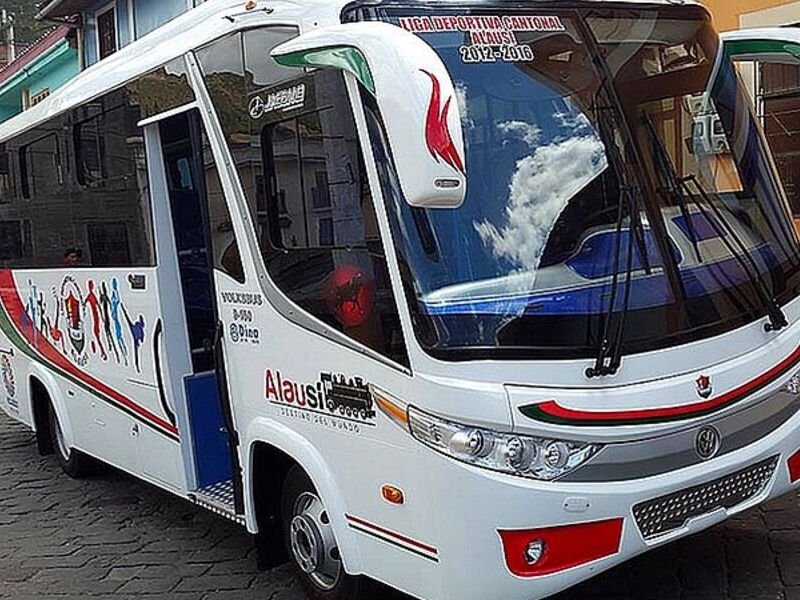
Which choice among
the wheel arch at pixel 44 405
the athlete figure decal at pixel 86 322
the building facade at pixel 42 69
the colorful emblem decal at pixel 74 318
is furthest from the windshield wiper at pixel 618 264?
the building facade at pixel 42 69

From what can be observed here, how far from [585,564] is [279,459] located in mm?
1749

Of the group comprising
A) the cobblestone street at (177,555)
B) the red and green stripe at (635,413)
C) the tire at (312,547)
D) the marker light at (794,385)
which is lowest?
the cobblestone street at (177,555)

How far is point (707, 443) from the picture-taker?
4285 millimetres

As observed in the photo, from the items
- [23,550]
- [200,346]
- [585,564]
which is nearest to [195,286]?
[200,346]

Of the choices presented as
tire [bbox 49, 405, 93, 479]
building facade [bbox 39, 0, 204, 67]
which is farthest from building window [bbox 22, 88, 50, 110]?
tire [bbox 49, 405, 93, 479]

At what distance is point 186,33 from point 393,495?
110 inches

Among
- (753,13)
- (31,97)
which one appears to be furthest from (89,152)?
(31,97)

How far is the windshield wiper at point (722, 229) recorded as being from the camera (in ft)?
15.0

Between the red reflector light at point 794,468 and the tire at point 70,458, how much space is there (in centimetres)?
528

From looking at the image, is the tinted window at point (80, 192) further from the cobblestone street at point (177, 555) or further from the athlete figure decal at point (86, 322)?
the cobblestone street at point (177, 555)

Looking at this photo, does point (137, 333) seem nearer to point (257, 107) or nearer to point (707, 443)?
point (257, 107)

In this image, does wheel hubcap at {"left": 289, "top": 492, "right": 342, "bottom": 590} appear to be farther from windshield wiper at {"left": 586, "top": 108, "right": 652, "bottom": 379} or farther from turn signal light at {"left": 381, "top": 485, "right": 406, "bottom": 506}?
windshield wiper at {"left": 586, "top": 108, "right": 652, "bottom": 379}

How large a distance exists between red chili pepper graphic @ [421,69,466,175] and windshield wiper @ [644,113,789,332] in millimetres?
1304

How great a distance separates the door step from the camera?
5.65 meters
